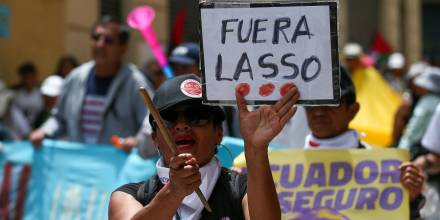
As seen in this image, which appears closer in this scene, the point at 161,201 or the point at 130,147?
the point at 161,201

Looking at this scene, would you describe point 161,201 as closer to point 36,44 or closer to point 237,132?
point 237,132

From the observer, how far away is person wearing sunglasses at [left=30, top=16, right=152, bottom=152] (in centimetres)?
668

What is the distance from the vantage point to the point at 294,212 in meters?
4.36

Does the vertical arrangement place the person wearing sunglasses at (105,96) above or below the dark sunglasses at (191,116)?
below

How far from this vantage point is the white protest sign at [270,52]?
3018 millimetres

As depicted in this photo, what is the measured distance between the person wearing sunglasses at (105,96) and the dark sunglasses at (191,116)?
3.30m

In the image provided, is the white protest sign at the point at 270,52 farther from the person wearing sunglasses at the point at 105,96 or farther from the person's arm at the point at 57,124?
the person's arm at the point at 57,124

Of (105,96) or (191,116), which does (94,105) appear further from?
(191,116)

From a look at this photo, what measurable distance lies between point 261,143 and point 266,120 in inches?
3.0

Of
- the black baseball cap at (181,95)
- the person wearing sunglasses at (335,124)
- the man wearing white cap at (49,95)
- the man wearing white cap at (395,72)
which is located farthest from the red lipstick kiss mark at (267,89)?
the man wearing white cap at (395,72)

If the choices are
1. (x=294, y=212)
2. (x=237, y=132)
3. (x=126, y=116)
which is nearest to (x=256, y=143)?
(x=294, y=212)

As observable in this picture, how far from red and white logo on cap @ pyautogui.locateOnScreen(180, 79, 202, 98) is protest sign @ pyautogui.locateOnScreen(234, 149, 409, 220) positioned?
3.83 ft

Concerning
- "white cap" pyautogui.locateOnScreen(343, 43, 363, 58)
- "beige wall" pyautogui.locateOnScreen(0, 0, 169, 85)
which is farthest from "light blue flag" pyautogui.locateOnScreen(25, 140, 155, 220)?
"white cap" pyautogui.locateOnScreen(343, 43, 363, 58)

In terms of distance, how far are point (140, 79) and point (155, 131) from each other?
3366 millimetres
